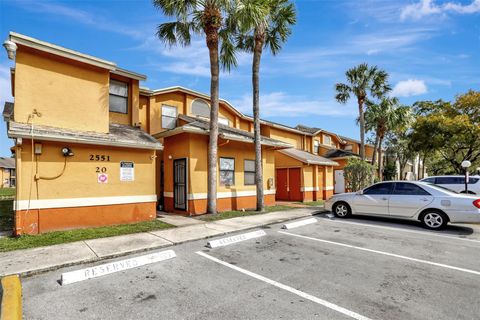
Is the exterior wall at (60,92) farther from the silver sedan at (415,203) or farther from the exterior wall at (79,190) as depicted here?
the silver sedan at (415,203)

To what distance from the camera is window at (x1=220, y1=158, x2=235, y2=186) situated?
1256 cm

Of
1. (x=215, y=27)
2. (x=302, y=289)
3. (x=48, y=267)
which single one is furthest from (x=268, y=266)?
(x=215, y=27)

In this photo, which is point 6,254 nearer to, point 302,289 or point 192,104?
point 302,289

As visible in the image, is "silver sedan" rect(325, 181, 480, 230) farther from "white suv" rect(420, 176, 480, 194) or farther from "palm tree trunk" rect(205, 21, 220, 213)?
"white suv" rect(420, 176, 480, 194)

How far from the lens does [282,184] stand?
19.5m

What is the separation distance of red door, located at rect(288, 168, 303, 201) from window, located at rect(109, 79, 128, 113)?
11918mm

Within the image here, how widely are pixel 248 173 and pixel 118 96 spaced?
741cm

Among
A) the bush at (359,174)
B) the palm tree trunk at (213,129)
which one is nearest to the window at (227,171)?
the palm tree trunk at (213,129)

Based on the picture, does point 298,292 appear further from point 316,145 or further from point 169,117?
point 316,145

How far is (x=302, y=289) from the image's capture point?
426 cm

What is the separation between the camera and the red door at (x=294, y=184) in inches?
728

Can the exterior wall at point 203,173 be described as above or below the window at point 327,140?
below

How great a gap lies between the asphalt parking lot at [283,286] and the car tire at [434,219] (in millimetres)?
1668

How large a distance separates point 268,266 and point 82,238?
17.4 feet
